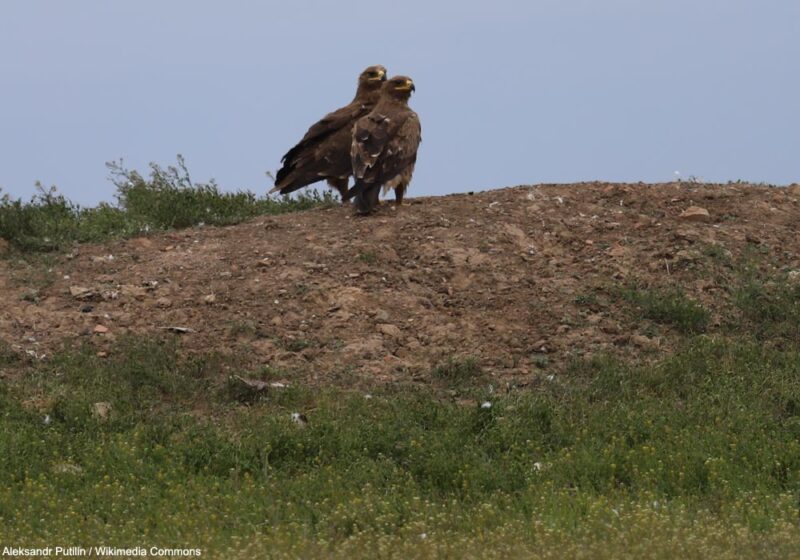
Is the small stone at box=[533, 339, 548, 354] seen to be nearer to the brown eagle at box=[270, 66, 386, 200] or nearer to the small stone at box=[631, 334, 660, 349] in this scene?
the small stone at box=[631, 334, 660, 349]

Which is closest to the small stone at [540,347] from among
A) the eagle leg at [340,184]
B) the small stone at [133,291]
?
the small stone at [133,291]

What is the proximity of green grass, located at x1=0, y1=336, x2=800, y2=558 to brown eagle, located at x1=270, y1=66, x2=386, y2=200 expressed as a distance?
13.5 ft

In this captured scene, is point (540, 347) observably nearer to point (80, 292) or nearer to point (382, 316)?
point (382, 316)

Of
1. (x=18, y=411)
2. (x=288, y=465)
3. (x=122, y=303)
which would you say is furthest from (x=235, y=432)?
(x=122, y=303)

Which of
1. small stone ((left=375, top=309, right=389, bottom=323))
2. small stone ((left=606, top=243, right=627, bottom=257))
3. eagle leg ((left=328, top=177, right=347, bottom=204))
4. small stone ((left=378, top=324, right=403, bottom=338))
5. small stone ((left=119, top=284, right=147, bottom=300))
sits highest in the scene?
eagle leg ((left=328, top=177, right=347, bottom=204))

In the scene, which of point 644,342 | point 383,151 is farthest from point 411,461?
point 383,151

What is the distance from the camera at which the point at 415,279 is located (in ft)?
44.3

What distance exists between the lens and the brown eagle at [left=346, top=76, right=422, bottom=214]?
1472 cm

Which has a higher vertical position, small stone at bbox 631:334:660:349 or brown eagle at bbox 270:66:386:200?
brown eagle at bbox 270:66:386:200

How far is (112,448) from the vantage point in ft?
34.1

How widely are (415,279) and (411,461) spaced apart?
3.45 m

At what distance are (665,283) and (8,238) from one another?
695 cm

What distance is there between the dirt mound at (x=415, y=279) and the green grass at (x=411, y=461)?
52 cm

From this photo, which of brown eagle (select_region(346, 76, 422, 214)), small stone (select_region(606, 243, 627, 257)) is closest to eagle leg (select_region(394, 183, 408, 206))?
brown eagle (select_region(346, 76, 422, 214))
